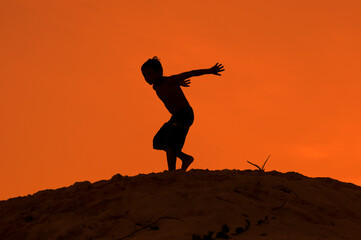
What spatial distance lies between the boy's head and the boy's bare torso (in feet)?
0.31

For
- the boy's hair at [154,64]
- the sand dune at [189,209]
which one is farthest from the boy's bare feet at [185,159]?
the boy's hair at [154,64]

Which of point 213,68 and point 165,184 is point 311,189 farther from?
point 213,68

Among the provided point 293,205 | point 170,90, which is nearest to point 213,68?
point 170,90

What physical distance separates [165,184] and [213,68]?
2217 mm

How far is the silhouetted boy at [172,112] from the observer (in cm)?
801

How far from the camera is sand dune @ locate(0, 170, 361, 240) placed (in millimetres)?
5117

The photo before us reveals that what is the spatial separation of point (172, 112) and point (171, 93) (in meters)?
0.30

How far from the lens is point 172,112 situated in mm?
8234

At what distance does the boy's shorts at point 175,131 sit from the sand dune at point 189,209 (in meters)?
1.10

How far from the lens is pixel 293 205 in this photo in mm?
5887

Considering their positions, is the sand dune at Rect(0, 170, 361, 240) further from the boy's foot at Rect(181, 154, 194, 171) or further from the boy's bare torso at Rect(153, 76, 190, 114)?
the boy's bare torso at Rect(153, 76, 190, 114)

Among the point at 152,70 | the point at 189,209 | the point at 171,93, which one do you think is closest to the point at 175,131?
the point at 171,93

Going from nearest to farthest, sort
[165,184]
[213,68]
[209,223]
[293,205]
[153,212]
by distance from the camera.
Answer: [209,223] → [153,212] → [293,205] → [165,184] → [213,68]

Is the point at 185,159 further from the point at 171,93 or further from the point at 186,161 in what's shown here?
the point at 171,93
